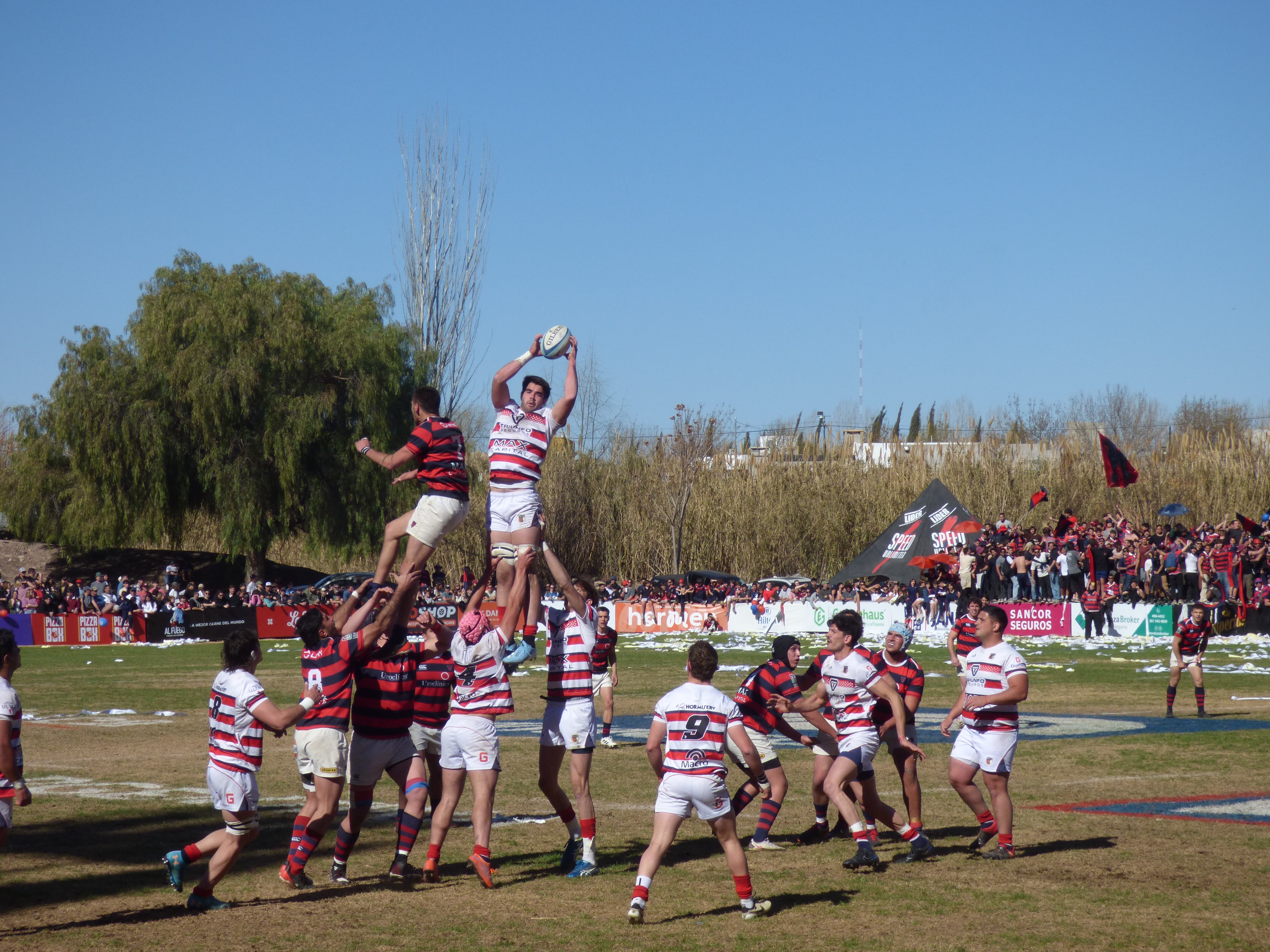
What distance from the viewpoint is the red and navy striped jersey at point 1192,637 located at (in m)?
18.3

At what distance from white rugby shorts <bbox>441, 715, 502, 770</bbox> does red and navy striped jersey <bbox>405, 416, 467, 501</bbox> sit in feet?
7.40

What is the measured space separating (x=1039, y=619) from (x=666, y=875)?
1079 inches

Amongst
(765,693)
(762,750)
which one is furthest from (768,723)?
(765,693)

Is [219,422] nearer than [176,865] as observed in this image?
No

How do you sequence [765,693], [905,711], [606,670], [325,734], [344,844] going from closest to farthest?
1. [325,734]
2. [344,844]
3. [765,693]
4. [905,711]
5. [606,670]

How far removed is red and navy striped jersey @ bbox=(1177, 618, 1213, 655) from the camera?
18281 millimetres

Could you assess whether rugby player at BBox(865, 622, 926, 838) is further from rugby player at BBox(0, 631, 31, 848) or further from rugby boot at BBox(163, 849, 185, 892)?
rugby player at BBox(0, 631, 31, 848)

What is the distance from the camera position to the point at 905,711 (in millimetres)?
9961

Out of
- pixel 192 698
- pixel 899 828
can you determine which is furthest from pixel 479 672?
pixel 192 698

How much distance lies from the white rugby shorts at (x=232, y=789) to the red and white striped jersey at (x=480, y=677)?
163 centimetres

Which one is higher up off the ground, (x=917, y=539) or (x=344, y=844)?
(x=917, y=539)

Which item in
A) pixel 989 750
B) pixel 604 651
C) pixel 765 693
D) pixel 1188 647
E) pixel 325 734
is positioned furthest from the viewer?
pixel 1188 647

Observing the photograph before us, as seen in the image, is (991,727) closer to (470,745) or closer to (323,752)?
(470,745)

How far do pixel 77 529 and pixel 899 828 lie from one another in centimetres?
4777
